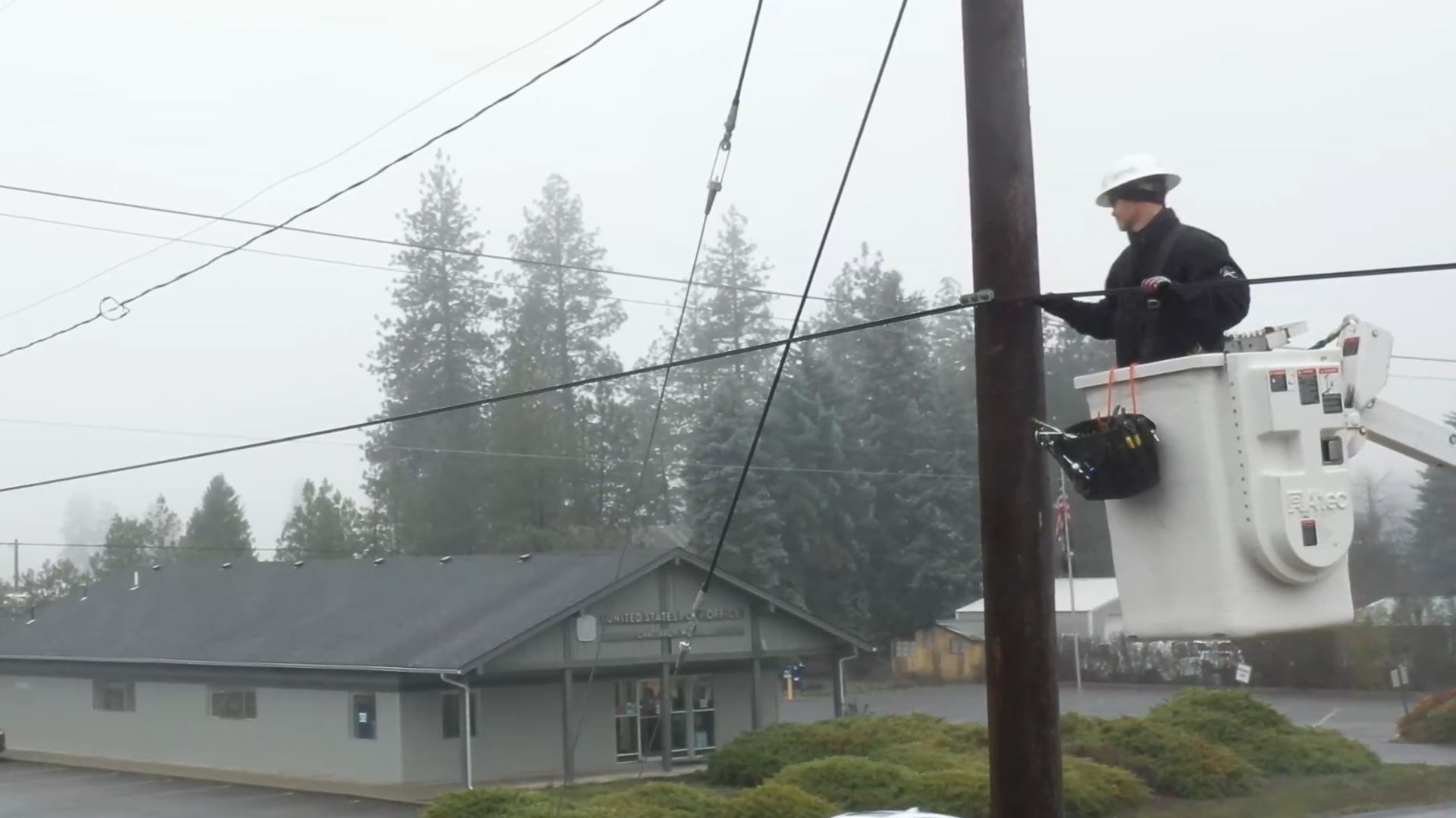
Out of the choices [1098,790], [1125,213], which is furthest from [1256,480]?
[1098,790]

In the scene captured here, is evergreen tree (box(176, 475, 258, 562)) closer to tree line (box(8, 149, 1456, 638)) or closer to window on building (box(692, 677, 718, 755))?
tree line (box(8, 149, 1456, 638))

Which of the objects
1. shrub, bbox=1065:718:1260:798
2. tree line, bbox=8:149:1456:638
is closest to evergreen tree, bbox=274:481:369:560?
tree line, bbox=8:149:1456:638

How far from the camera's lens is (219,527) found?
81.6 m

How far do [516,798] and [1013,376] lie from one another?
16.0m

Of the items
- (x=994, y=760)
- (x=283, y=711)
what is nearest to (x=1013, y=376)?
(x=994, y=760)

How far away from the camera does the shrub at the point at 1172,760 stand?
A: 90.5ft

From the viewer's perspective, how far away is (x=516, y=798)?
827 inches

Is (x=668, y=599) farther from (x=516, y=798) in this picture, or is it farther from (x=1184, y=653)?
(x=1184, y=653)

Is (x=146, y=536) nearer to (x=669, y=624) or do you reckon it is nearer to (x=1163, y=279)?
(x=669, y=624)

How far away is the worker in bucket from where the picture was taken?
5660mm

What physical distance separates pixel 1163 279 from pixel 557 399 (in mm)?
71521

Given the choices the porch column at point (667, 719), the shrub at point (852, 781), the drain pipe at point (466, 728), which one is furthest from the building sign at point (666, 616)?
the shrub at point (852, 781)

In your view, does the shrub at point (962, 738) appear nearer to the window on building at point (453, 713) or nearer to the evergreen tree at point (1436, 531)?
the window on building at point (453, 713)

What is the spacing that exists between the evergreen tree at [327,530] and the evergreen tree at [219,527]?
675 centimetres
